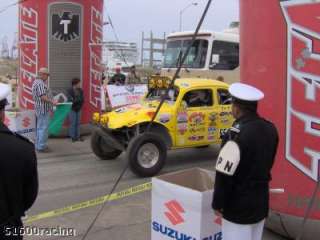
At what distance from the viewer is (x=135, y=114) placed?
9570 mm

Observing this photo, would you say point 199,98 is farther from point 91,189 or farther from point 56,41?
point 56,41

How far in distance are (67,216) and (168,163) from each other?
3.93m

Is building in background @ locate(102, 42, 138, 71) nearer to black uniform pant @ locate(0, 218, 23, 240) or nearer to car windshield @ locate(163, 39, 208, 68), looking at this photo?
car windshield @ locate(163, 39, 208, 68)

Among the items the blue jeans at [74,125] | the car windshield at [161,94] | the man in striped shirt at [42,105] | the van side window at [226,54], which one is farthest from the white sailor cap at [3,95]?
the van side window at [226,54]

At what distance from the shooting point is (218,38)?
57.3 feet

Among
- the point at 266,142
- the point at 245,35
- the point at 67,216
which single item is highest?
the point at 245,35

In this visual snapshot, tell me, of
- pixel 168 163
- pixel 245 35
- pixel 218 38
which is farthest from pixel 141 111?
pixel 218 38

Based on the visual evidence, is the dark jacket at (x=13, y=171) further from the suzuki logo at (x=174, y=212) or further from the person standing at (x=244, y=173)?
the suzuki logo at (x=174, y=212)

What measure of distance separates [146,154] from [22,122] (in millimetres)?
3761

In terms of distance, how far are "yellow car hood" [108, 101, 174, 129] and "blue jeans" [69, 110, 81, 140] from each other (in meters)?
2.75

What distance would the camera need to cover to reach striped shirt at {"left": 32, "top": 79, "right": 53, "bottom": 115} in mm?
11180

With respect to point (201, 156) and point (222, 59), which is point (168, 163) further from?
point (222, 59)

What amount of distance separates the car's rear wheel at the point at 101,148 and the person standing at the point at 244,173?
6811 millimetres

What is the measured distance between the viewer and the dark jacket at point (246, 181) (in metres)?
3.58
